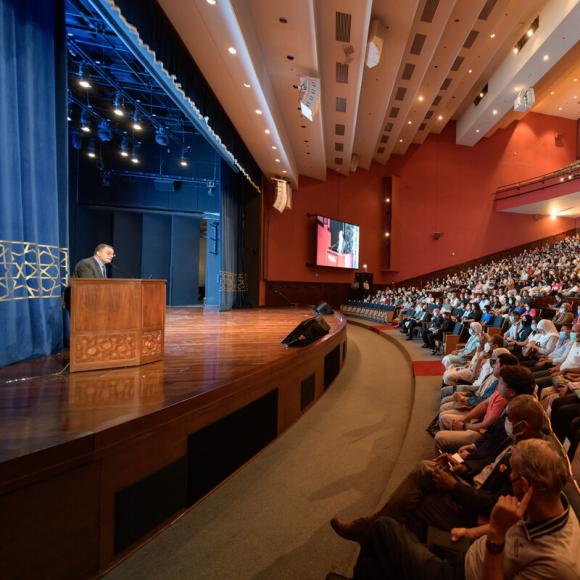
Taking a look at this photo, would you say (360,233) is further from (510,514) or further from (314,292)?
(510,514)

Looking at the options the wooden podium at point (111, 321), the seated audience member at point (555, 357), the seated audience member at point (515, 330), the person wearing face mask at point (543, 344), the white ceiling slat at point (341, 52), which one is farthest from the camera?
the white ceiling slat at point (341, 52)

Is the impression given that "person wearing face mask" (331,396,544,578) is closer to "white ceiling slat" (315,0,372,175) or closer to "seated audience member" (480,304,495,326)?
"seated audience member" (480,304,495,326)

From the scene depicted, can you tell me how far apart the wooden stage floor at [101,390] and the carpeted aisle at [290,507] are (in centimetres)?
51

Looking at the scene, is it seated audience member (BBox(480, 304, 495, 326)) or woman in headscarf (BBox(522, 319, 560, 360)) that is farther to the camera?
seated audience member (BBox(480, 304, 495, 326))

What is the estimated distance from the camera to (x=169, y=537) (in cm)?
142

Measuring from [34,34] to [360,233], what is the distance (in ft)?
33.6

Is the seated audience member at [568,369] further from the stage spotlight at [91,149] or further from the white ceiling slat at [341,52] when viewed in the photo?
the stage spotlight at [91,149]

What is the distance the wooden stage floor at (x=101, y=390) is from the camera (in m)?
1.27

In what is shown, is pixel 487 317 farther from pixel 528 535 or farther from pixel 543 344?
pixel 528 535

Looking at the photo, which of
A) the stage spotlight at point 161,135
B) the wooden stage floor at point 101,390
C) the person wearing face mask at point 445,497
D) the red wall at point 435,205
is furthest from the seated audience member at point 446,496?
the red wall at point 435,205

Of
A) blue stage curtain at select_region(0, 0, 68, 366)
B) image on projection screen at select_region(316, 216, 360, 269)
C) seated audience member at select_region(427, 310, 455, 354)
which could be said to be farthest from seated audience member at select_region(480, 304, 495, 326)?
blue stage curtain at select_region(0, 0, 68, 366)

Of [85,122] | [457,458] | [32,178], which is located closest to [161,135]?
[85,122]

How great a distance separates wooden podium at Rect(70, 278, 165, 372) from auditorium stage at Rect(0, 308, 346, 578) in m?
0.11

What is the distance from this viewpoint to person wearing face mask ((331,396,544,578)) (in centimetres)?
120
